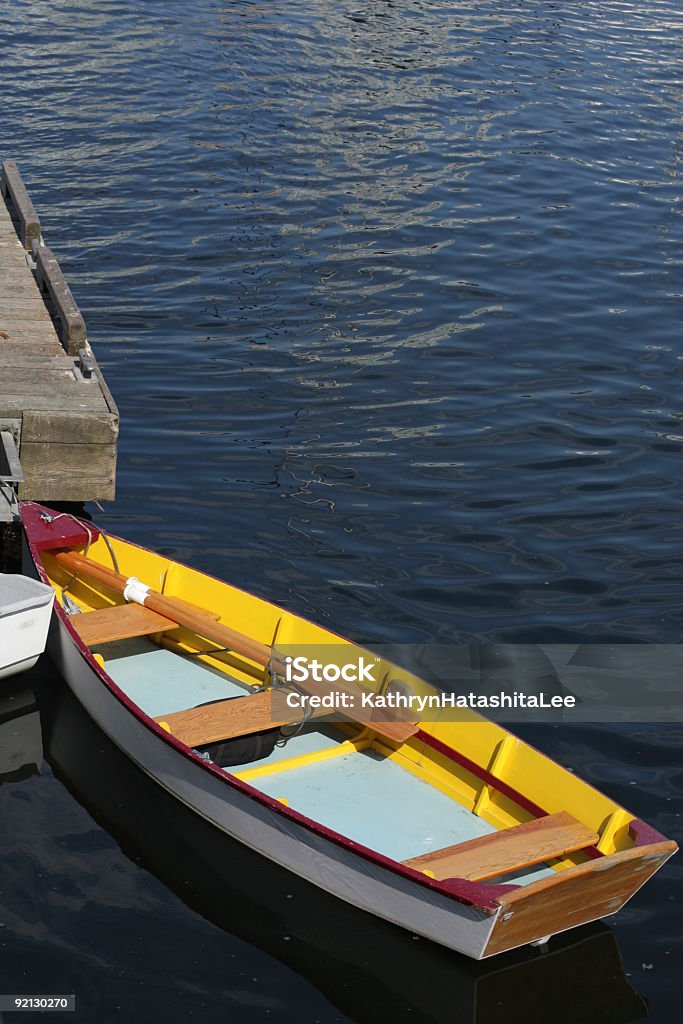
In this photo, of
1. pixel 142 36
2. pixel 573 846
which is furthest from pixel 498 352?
pixel 142 36

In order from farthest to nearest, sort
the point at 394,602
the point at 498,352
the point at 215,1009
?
the point at 498,352
the point at 394,602
the point at 215,1009

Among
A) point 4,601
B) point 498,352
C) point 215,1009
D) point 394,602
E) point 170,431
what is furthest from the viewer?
point 498,352

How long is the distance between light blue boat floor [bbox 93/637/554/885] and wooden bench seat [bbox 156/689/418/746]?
28cm

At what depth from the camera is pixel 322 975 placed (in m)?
8.56

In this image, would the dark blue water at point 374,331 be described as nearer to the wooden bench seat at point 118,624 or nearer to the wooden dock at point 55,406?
the wooden dock at point 55,406

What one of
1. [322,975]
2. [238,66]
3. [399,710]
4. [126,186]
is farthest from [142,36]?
[322,975]

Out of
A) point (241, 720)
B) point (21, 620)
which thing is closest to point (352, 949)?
point (241, 720)

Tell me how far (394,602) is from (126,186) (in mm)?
12319

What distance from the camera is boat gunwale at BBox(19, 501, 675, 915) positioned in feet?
26.1

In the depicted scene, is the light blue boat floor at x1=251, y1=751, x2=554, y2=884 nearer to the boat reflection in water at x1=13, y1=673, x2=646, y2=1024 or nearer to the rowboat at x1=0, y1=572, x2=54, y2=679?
the boat reflection in water at x1=13, y1=673, x2=646, y2=1024

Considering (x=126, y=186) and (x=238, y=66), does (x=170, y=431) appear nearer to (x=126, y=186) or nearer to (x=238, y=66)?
(x=126, y=186)

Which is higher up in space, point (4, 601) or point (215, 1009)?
point (4, 601)

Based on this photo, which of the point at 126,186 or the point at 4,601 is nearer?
the point at 4,601

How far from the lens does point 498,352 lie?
1736 cm
